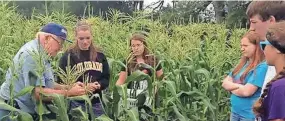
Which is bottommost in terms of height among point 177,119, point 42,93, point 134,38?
point 177,119

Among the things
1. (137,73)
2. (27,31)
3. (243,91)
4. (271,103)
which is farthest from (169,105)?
(271,103)

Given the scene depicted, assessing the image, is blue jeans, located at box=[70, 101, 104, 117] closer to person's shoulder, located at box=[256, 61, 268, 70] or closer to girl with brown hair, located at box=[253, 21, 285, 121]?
person's shoulder, located at box=[256, 61, 268, 70]

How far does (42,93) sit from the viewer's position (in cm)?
373

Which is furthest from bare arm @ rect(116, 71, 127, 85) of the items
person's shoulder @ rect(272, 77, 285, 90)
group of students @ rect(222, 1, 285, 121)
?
person's shoulder @ rect(272, 77, 285, 90)

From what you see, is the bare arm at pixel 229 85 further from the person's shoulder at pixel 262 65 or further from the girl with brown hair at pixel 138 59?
the girl with brown hair at pixel 138 59

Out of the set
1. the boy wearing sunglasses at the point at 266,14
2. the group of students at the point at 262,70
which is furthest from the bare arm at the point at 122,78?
the boy wearing sunglasses at the point at 266,14

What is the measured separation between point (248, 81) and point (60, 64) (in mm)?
1668

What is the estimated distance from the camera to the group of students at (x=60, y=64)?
3771mm

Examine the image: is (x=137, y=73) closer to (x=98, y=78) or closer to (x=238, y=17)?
(x=98, y=78)

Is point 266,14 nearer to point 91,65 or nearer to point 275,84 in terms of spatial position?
point 275,84

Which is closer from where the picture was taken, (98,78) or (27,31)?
(98,78)

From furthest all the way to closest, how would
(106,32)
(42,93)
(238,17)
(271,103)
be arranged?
(238,17) < (106,32) < (42,93) < (271,103)

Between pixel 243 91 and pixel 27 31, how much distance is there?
2753 millimetres

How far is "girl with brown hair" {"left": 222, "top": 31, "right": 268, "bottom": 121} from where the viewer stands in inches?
148
